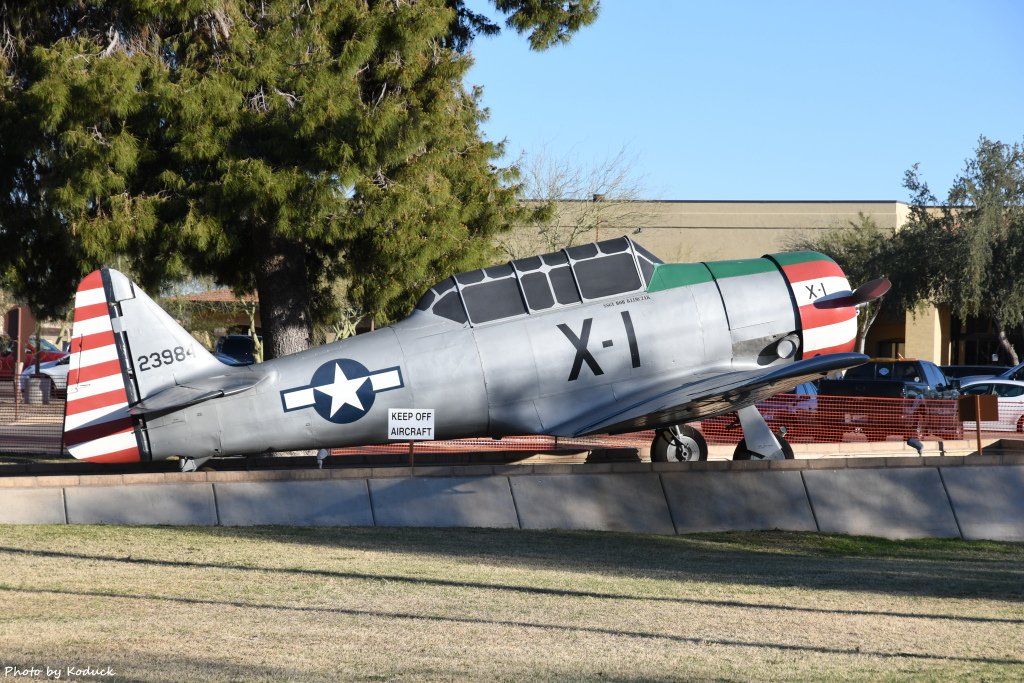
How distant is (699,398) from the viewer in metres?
11.1

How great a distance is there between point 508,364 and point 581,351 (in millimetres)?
828

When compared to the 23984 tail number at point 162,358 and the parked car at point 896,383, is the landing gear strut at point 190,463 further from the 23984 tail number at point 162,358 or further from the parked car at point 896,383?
the parked car at point 896,383

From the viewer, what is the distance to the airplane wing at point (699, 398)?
10703 millimetres

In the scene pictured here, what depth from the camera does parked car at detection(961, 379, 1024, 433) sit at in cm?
2437

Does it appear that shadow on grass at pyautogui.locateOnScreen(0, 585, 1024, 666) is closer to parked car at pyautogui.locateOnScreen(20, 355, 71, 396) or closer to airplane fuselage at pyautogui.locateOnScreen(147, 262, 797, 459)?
airplane fuselage at pyautogui.locateOnScreen(147, 262, 797, 459)

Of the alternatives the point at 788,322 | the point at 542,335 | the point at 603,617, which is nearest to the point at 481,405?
the point at 542,335

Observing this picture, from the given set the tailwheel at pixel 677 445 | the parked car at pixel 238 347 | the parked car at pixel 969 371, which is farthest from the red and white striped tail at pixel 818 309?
the parked car at pixel 238 347

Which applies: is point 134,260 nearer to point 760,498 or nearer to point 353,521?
point 353,521

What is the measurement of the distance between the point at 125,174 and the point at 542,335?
6.44 m

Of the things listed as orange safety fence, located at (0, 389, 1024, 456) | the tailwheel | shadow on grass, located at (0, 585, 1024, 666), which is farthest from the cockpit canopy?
orange safety fence, located at (0, 389, 1024, 456)

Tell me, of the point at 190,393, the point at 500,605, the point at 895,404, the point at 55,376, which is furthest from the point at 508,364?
the point at 55,376

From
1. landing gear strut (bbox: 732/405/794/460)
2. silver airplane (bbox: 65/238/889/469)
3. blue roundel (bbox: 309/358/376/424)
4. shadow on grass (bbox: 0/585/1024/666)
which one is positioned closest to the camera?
shadow on grass (bbox: 0/585/1024/666)

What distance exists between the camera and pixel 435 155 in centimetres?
1594

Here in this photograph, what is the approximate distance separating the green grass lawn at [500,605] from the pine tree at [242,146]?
5824mm
